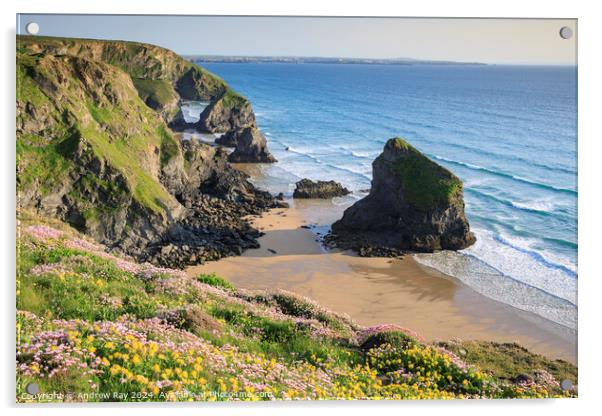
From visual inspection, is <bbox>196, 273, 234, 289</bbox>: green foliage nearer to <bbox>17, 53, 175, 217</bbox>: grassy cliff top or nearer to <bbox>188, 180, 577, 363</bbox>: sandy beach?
<bbox>188, 180, 577, 363</bbox>: sandy beach

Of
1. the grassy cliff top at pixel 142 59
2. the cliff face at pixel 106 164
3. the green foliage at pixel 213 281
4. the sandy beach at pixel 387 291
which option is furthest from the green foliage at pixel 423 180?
the green foliage at pixel 213 281

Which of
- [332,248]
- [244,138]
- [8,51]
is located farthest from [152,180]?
[244,138]

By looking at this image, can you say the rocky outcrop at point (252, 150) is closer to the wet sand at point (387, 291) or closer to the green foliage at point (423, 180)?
the green foliage at point (423, 180)

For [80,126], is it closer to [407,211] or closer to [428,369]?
[407,211]

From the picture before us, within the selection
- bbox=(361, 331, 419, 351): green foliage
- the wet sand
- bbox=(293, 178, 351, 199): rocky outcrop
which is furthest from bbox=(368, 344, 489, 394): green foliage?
bbox=(293, 178, 351, 199): rocky outcrop
